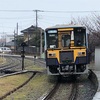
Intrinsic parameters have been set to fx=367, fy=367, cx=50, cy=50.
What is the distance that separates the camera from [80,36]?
870 inches

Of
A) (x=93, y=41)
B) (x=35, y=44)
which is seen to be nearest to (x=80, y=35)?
(x=93, y=41)

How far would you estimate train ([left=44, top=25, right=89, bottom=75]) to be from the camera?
21375 mm

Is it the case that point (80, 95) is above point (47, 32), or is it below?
below

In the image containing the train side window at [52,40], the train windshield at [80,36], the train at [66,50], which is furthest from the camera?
the train side window at [52,40]

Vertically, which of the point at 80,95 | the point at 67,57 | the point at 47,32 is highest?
the point at 47,32

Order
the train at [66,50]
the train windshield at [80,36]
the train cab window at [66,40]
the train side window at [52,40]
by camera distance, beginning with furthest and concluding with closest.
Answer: the train cab window at [66,40] < the train side window at [52,40] < the train windshield at [80,36] < the train at [66,50]

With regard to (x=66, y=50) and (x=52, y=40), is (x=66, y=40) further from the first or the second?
(x=66, y=50)

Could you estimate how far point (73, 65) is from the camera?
844 inches

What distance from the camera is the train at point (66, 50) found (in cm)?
2138

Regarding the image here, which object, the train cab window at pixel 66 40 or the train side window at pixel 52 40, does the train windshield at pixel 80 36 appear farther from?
the train side window at pixel 52 40

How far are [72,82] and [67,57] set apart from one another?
2081mm

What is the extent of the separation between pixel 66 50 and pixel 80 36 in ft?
4.58

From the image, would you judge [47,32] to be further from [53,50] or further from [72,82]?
[72,82]

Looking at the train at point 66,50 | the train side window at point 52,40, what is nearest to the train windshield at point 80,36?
the train at point 66,50
